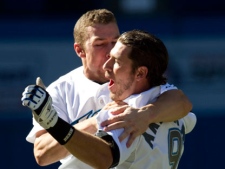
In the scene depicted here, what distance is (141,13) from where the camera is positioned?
909 cm

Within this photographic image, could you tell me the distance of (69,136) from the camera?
3.66 meters

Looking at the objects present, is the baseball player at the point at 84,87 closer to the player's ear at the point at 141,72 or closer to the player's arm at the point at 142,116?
the player's arm at the point at 142,116

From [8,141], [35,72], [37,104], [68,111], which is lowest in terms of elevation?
[8,141]

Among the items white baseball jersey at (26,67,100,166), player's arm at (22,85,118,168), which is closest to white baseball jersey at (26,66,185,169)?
white baseball jersey at (26,67,100,166)

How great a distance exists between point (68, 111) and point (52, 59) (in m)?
4.08

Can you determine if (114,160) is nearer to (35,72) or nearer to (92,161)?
(92,161)

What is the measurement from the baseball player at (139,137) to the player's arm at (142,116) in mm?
29

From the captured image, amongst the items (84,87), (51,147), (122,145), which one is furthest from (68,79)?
(122,145)

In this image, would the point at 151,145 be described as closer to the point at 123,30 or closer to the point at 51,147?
the point at 51,147

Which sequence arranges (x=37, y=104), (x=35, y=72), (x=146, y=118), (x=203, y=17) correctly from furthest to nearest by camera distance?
(x=203, y=17) → (x=35, y=72) → (x=146, y=118) → (x=37, y=104)

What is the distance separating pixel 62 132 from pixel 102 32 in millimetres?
1253

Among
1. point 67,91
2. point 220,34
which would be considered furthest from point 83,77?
point 220,34

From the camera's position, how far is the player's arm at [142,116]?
384cm

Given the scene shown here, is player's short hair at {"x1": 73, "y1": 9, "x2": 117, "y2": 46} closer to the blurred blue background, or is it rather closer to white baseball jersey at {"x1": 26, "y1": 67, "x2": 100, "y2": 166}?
white baseball jersey at {"x1": 26, "y1": 67, "x2": 100, "y2": 166}
